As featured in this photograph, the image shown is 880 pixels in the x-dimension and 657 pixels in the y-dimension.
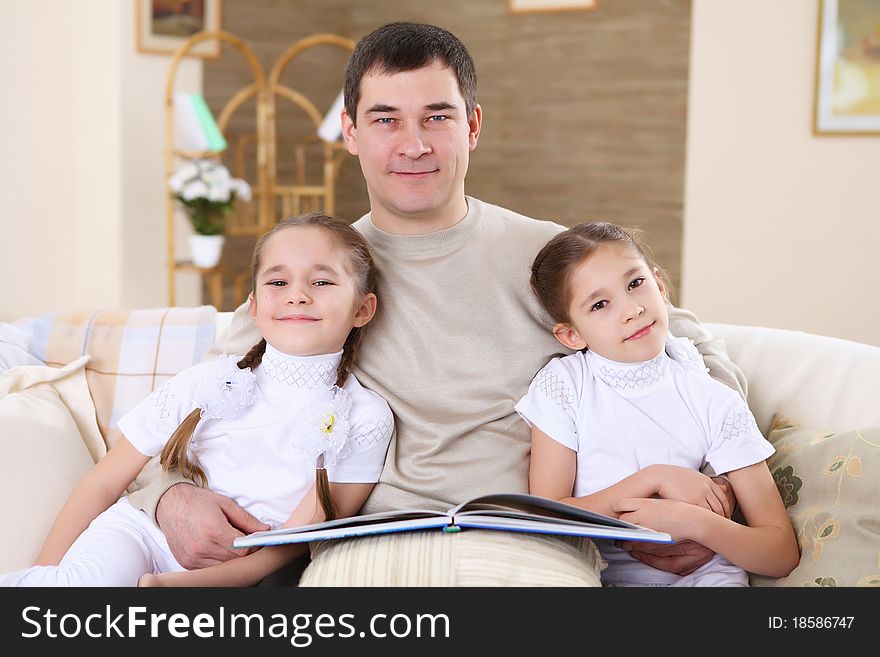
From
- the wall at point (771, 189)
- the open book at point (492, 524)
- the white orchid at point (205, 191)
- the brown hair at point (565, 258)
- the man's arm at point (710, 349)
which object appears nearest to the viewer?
the open book at point (492, 524)

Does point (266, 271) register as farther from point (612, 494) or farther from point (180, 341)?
point (612, 494)

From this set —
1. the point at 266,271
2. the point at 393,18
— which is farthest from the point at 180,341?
the point at 393,18

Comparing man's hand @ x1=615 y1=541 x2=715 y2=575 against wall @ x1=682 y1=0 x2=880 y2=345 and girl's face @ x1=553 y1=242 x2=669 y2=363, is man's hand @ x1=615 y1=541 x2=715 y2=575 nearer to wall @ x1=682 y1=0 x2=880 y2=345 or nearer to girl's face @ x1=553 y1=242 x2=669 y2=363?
girl's face @ x1=553 y1=242 x2=669 y2=363

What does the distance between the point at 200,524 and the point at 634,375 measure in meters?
0.81

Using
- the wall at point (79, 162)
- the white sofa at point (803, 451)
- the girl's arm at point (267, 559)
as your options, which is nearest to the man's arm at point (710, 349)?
the white sofa at point (803, 451)

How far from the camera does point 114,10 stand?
16.0ft

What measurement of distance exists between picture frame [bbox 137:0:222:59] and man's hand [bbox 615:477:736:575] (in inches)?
162

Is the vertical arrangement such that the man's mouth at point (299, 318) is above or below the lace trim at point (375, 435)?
above

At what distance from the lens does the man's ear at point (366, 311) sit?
75.0 inches

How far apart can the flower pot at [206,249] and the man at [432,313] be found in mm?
2935

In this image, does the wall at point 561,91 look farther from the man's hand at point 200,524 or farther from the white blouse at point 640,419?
the man's hand at point 200,524

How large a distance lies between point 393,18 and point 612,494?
5.01 metres

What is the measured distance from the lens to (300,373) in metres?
1.87
